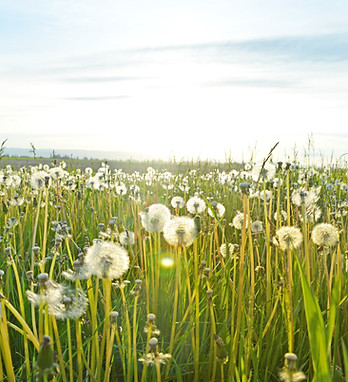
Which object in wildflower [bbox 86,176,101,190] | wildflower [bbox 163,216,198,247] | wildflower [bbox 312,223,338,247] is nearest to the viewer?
wildflower [bbox 163,216,198,247]

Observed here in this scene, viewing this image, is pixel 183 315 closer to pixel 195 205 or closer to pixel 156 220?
pixel 156 220

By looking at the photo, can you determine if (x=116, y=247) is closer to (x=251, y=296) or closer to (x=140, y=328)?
(x=251, y=296)

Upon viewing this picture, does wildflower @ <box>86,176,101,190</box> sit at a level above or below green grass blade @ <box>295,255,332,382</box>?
above

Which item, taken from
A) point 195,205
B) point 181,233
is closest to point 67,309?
point 181,233

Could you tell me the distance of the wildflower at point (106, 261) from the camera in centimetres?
128

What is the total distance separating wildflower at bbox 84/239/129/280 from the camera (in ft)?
4.19

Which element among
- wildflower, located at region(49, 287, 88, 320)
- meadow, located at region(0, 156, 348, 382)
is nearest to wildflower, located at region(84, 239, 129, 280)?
meadow, located at region(0, 156, 348, 382)

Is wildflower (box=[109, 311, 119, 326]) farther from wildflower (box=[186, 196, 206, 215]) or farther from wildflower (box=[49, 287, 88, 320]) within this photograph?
wildflower (box=[186, 196, 206, 215])

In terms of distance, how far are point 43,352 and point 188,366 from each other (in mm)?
1152

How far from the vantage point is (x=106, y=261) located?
129 cm

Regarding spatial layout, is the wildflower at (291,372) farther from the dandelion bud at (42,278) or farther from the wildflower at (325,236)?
the wildflower at (325,236)

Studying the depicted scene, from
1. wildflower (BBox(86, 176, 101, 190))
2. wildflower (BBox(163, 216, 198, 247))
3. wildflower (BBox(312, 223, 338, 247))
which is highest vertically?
wildflower (BBox(86, 176, 101, 190))

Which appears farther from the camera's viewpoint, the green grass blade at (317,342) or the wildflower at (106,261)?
the wildflower at (106,261)

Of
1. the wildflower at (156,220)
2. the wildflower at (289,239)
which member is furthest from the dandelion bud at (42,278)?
the wildflower at (289,239)
